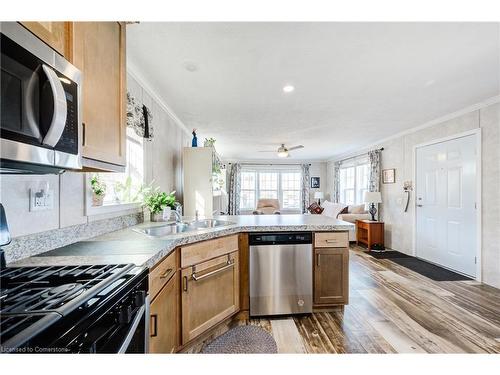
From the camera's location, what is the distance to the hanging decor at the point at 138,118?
83.6 inches

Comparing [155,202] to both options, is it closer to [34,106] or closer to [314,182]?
[34,106]

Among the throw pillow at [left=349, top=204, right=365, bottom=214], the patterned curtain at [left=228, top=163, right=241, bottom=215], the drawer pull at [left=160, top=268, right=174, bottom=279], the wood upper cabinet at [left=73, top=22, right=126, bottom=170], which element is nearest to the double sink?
the drawer pull at [left=160, top=268, right=174, bottom=279]

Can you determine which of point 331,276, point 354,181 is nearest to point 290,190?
point 354,181

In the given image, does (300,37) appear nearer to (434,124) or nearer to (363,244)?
(434,124)

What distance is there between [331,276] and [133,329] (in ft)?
6.32

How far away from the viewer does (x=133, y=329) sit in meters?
0.94

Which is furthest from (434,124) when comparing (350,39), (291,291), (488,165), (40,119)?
(40,119)

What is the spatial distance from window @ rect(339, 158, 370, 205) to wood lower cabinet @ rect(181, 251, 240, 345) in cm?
529

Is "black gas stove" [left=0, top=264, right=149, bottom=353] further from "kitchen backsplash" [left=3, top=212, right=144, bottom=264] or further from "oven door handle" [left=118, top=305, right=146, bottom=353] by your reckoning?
"kitchen backsplash" [left=3, top=212, right=144, bottom=264]

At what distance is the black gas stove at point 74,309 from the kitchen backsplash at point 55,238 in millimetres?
172

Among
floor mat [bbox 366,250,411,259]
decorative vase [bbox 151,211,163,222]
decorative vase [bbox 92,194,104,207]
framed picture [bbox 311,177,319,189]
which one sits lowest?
floor mat [bbox 366,250,411,259]

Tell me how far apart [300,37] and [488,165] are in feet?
10.1

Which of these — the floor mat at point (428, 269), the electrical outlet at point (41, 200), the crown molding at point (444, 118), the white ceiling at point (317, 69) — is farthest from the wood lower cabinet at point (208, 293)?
Result: the crown molding at point (444, 118)

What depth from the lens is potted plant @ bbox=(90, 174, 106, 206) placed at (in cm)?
172
